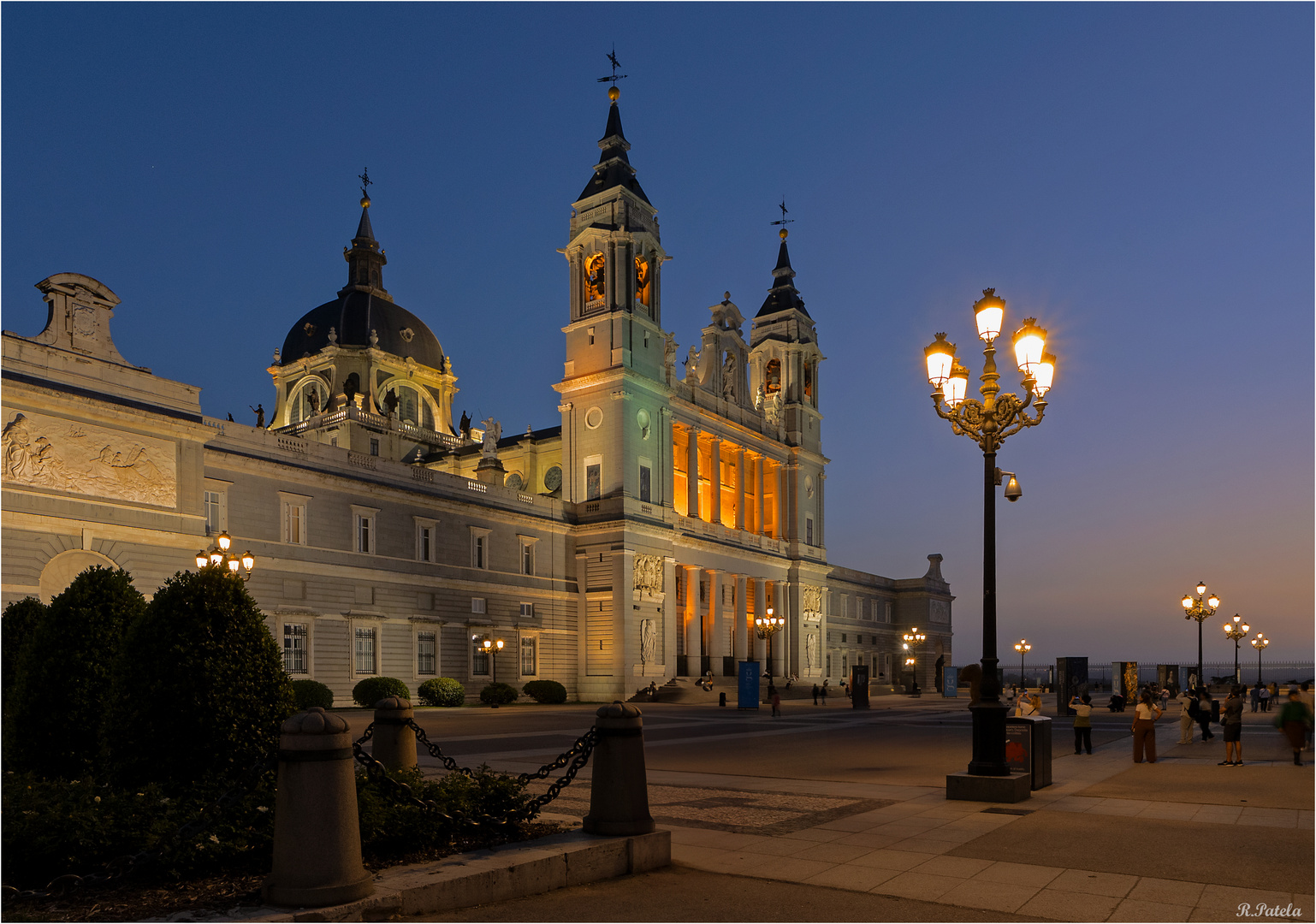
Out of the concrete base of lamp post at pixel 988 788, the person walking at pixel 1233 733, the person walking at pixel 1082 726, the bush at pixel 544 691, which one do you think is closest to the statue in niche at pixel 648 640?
the bush at pixel 544 691

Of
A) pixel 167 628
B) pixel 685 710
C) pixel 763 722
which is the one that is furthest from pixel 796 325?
pixel 167 628

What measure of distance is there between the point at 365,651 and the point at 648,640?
20.1 metres

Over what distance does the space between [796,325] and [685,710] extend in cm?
4385

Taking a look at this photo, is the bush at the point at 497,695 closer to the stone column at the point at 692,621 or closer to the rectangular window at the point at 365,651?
the rectangular window at the point at 365,651

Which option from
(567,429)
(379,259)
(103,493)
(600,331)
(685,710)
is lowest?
(685,710)

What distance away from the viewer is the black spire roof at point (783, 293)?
287 feet

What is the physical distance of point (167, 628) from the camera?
9.62 metres

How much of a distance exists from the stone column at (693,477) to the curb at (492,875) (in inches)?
2415

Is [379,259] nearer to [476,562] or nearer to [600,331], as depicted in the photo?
[600,331]

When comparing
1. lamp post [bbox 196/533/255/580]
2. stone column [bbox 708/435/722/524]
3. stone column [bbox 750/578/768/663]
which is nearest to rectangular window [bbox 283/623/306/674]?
lamp post [bbox 196/533/255/580]

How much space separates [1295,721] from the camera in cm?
2053

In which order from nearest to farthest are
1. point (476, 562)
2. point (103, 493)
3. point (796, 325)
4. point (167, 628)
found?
point (167, 628)
point (103, 493)
point (476, 562)
point (796, 325)

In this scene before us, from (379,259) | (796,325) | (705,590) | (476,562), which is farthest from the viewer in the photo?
(379,259)

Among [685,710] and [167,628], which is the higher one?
[167,628]
